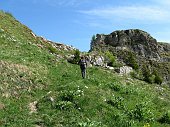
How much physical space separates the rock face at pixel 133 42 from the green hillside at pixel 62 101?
119 feet

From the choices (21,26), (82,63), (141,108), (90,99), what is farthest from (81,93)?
(21,26)

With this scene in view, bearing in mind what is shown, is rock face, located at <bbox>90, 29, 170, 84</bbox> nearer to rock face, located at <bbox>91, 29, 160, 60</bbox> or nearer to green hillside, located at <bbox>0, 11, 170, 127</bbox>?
rock face, located at <bbox>91, 29, 160, 60</bbox>

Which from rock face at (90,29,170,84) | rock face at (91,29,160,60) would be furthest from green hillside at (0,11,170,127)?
rock face at (91,29,160,60)

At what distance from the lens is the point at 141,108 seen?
1065 inches

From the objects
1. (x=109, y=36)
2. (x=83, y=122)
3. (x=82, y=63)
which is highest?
(x=109, y=36)

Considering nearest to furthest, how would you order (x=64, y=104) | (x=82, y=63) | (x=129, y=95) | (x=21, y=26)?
1. (x=64, y=104)
2. (x=129, y=95)
3. (x=82, y=63)
4. (x=21, y=26)

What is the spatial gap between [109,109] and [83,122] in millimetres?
3618

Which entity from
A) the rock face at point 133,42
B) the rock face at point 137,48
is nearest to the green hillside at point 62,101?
the rock face at point 137,48

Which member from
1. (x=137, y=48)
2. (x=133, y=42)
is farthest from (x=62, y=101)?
(x=133, y=42)

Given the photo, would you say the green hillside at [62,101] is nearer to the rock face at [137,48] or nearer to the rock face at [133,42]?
the rock face at [137,48]

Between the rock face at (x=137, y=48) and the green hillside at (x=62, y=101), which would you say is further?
the rock face at (x=137, y=48)

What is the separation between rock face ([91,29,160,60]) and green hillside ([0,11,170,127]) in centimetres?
3617

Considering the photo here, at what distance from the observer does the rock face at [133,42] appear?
73.5 meters

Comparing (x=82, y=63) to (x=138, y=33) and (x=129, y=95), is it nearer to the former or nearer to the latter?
(x=129, y=95)
